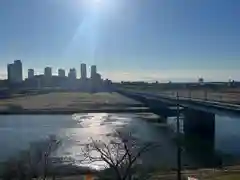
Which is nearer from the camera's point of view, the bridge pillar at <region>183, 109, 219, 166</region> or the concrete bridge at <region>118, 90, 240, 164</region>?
the bridge pillar at <region>183, 109, 219, 166</region>

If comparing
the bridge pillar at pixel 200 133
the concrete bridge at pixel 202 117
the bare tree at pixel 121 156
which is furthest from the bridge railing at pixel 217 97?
the bare tree at pixel 121 156

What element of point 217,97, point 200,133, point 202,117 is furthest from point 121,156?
point 217,97

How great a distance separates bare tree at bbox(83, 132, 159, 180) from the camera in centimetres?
1642

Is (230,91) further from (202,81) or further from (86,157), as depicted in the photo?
(86,157)

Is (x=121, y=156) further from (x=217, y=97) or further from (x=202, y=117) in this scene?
(x=217, y=97)

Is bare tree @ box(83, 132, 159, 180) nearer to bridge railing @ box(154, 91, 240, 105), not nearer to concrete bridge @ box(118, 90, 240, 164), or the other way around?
concrete bridge @ box(118, 90, 240, 164)

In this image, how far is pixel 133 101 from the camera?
326ft

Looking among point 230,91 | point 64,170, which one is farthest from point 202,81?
point 64,170

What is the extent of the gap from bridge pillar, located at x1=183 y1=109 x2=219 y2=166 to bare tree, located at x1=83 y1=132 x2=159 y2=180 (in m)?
4.44

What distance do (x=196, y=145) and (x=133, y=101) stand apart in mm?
60731

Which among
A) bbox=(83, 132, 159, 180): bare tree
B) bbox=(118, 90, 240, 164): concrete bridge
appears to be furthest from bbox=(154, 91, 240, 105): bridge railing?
bbox=(83, 132, 159, 180): bare tree

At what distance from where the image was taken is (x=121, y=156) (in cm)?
2588

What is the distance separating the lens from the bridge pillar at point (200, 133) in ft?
114

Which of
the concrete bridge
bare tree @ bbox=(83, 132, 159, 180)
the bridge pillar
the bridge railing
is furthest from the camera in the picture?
the bridge railing
